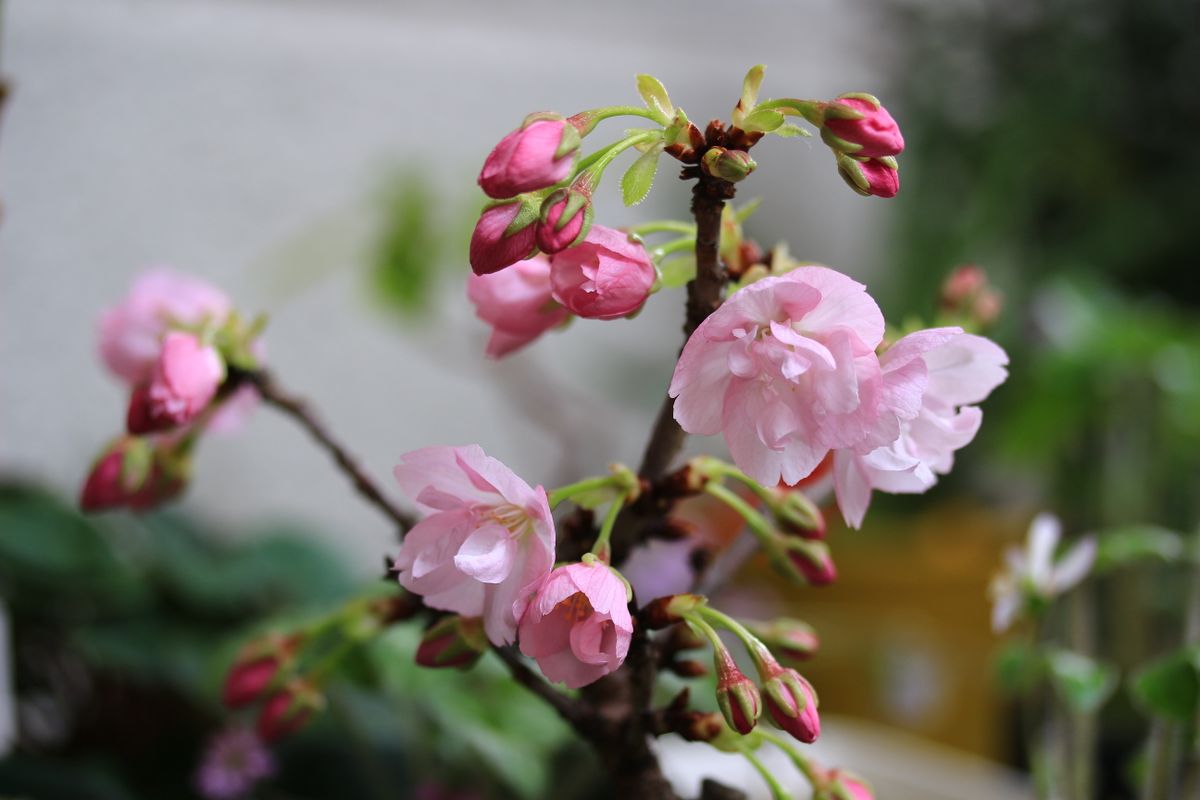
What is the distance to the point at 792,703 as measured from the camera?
27 centimetres

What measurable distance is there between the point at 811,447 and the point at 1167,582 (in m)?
1.18

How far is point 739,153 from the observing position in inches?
10.0

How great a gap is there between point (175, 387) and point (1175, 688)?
0.36m

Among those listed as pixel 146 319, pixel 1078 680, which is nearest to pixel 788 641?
pixel 1078 680

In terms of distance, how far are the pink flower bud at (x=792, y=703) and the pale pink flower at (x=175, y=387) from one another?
19cm

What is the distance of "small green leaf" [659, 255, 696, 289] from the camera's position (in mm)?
296

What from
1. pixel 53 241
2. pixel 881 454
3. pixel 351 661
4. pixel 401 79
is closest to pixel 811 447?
pixel 881 454

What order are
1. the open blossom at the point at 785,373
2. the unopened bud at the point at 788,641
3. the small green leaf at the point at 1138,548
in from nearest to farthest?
the open blossom at the point at 785,373 < the unopened bud at the point at 788,641 < the small green leaf at the point at 1138,548

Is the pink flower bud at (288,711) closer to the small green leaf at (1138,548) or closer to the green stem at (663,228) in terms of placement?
the green stem at (663,228)

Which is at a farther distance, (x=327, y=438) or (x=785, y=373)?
(x=327, y=438)

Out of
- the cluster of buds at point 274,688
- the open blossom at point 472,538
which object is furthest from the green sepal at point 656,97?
the cluster of buds at point 274,688

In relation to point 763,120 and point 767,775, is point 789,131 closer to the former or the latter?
point 763,120

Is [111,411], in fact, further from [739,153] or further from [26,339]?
[739,153]

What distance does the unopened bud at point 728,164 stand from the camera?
0.25 m
